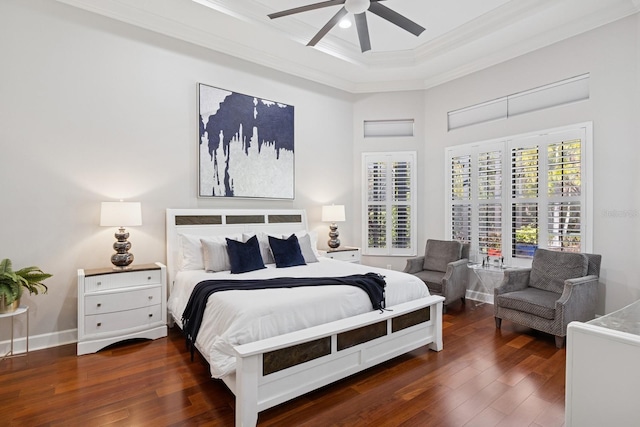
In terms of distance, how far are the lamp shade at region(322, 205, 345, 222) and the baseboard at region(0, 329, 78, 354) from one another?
→ 343 cm

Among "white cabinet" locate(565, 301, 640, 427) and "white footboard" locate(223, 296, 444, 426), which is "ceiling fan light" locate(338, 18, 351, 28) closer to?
"white footboard" locate(223, 296, 444, 426)

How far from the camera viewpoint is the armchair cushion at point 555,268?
3.70 m

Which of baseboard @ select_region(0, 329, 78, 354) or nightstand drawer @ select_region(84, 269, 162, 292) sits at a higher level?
nightstand drawer @ select_region(84, 269, 162, 292)

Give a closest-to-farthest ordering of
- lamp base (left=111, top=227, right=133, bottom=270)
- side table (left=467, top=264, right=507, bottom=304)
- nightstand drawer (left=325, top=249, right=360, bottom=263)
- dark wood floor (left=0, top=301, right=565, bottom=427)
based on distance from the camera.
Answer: dark wood floor (left=0, top=301, right=565, bottom=427) → lamp base (left=111, top=227, right=133, bottom=270) → side table (left=467, top=264, right=507, bottom=304) → nightstand drawer (left=325, top=249, right=360, bottom=263)

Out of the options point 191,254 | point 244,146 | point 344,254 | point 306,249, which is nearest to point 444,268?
point 344,254

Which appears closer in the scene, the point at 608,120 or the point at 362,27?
the point at 362,27

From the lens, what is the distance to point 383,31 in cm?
459

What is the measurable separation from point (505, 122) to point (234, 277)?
4269 millimetres

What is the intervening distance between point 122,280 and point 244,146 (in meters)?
2.26

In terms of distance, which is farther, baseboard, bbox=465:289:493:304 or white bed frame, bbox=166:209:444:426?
baseboard, bbox=465:289:493:304

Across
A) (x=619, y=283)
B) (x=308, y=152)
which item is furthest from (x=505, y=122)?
(x=308, y=152)

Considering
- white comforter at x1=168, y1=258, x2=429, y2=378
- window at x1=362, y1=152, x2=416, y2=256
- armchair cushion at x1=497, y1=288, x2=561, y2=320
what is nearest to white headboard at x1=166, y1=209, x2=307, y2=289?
white comforter at x1=168, y1=258, x2=429, y2=378

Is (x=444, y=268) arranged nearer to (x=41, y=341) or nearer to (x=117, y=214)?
(x=117, y=214)

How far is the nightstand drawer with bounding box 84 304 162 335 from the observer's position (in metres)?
3.23
